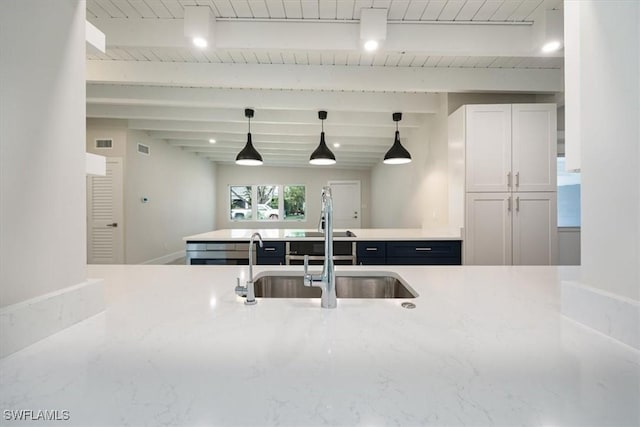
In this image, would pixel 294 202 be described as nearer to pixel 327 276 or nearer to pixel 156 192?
pixel 156 192

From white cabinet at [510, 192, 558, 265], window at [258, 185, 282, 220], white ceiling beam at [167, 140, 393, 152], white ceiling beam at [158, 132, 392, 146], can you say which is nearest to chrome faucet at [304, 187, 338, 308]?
white cabinet at [510, 192, 558, 265]

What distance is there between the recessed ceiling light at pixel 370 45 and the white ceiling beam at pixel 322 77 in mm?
767

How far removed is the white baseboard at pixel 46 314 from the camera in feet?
2.12

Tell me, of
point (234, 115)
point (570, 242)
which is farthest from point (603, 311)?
point (234, 115)

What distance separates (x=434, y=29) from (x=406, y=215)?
339cm

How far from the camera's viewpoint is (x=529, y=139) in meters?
2.96

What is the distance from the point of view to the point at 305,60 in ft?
9.78

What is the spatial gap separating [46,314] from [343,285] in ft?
3.46

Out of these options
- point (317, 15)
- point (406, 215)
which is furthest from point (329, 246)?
point (406, 215)

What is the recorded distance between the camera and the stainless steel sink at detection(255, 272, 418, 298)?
4.63ft

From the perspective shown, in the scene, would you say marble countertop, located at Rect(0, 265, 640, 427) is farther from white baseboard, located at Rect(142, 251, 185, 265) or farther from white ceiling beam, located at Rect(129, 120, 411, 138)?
white baseboard, located at Rect(142, 251, 185, 265)

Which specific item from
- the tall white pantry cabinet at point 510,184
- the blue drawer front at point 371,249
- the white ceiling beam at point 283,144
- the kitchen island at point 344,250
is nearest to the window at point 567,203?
the tall white pantry cabinet at point 510,184

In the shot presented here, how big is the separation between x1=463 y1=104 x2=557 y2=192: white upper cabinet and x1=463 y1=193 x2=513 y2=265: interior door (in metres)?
0.11

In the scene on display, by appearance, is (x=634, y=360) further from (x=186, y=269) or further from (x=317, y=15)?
(x=317, y=15)
